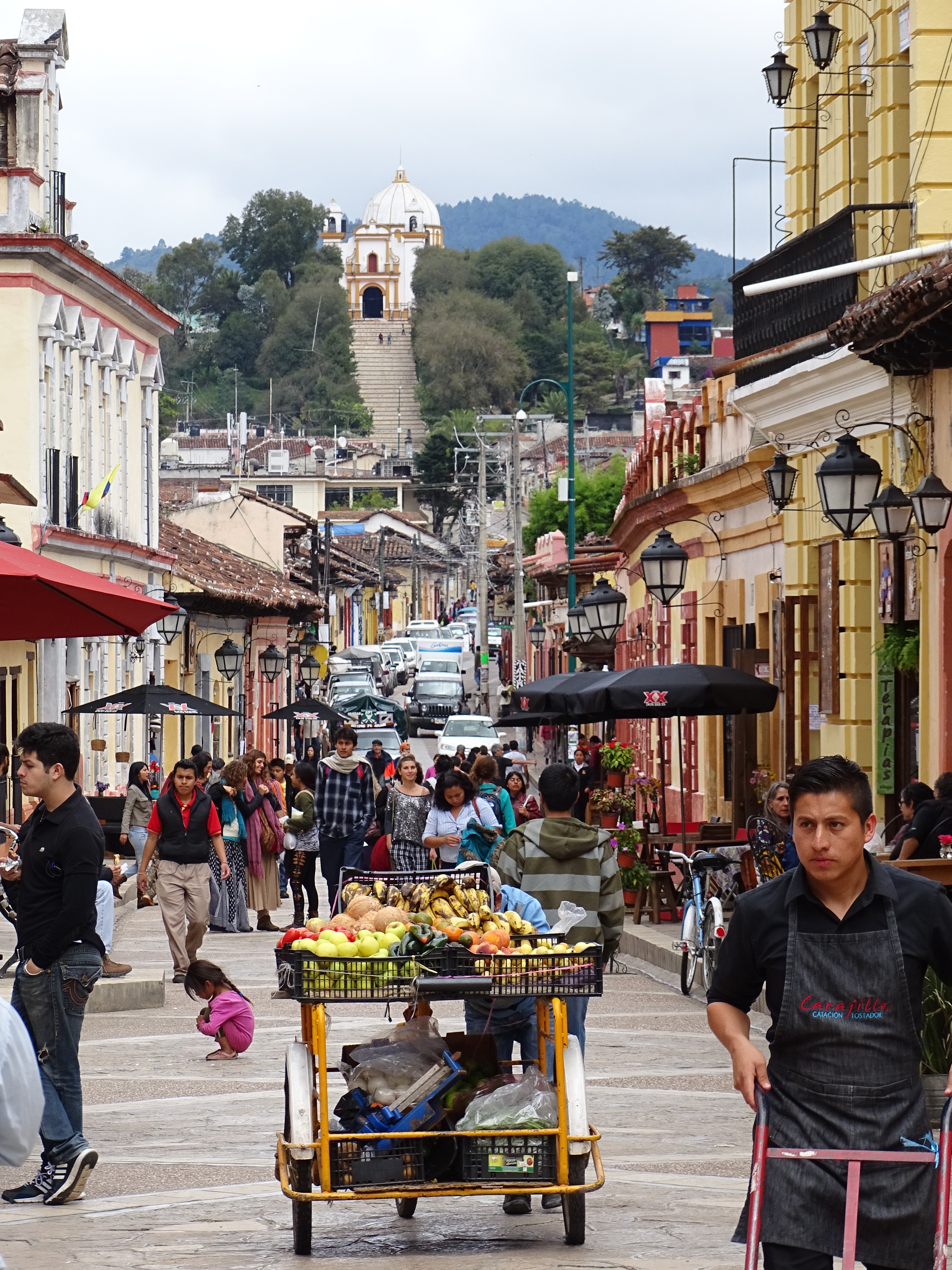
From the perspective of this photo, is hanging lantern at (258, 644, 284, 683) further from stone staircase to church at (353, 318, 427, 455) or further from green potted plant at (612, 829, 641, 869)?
stone staircase to church at (353, 318, 427, 455)

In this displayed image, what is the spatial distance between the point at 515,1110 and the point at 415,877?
1555mm

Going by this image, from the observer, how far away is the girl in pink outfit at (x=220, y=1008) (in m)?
11.6

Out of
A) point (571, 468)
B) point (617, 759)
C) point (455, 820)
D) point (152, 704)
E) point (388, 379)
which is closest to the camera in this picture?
point (455, 820)

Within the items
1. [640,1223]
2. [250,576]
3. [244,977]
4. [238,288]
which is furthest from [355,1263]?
[238,288]

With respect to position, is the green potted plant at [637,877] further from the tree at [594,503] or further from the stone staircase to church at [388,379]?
the stone staircase to church at [388,379]

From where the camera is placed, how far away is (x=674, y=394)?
49812mm

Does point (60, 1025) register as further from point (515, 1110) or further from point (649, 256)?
point (649, 256)

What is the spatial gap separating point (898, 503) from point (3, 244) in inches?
660

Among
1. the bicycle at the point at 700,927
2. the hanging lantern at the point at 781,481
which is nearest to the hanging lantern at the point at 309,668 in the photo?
the hanging lantern at the point at 781,481

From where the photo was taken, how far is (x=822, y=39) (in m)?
17.8

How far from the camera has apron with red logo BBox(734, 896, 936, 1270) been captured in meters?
4.81

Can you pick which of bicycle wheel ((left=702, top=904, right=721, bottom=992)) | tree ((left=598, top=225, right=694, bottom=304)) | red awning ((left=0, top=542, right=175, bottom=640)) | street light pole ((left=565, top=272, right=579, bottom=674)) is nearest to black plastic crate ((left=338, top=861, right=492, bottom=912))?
red awning ((left=0, top=542, right=175, bottom=640))

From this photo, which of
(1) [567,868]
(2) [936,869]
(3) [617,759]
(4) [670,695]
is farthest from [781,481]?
(1) [567,868]

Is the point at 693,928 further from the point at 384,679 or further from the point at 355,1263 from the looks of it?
the point at 384,679
